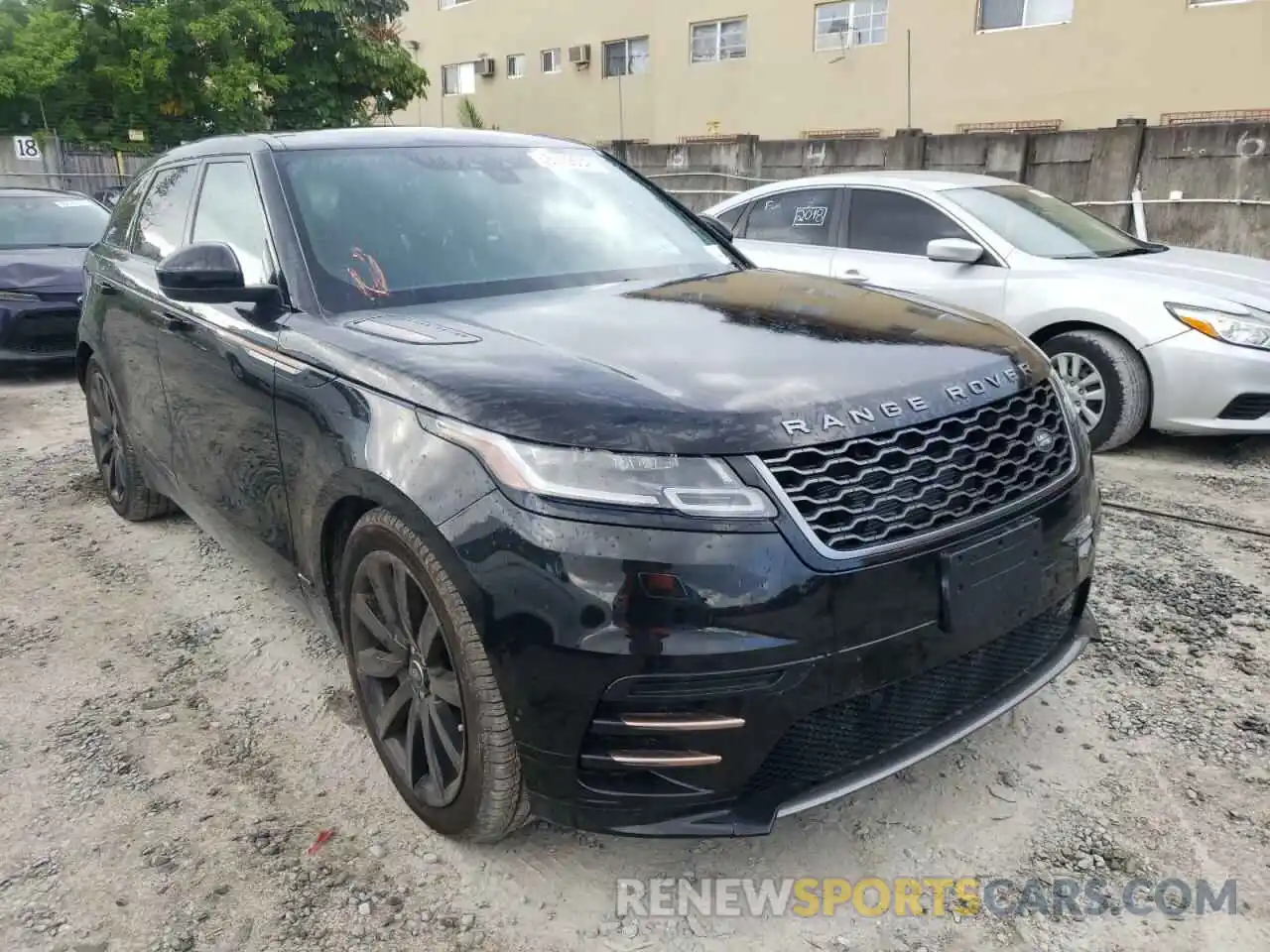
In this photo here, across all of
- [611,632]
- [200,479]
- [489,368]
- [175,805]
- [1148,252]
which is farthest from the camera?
[1148,252]

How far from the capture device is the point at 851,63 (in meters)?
18.5

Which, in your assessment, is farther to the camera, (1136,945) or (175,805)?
(175,805)

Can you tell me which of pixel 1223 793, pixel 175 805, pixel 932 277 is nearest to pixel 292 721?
pixel 175 805

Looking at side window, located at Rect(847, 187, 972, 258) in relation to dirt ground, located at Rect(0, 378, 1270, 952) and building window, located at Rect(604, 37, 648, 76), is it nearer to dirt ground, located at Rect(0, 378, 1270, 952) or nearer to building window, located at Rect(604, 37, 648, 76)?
dirt ground, located at Rect(0, 378, 1270, 952)

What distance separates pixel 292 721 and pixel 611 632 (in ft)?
5.14

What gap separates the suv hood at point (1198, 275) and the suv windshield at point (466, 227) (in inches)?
117

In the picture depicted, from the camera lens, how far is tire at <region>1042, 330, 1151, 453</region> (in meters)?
5.21

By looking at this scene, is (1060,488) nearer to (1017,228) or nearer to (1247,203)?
(1017,228)

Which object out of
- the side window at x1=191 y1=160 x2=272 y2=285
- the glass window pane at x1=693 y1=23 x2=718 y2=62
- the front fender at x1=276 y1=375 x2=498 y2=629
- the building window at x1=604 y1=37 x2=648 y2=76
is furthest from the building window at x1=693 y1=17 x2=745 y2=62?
the front fender at x1=276 y1=375 x2=498 y2=629

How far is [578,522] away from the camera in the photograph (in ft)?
6.24

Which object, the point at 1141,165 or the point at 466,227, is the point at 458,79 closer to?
the point at 1141,165

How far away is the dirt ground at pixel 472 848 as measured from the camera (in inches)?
84.5

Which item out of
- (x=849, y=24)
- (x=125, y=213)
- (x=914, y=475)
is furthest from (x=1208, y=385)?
(x=849, y=24)

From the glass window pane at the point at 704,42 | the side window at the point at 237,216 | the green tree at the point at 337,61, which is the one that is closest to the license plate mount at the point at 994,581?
the side window at the point at 237,216
